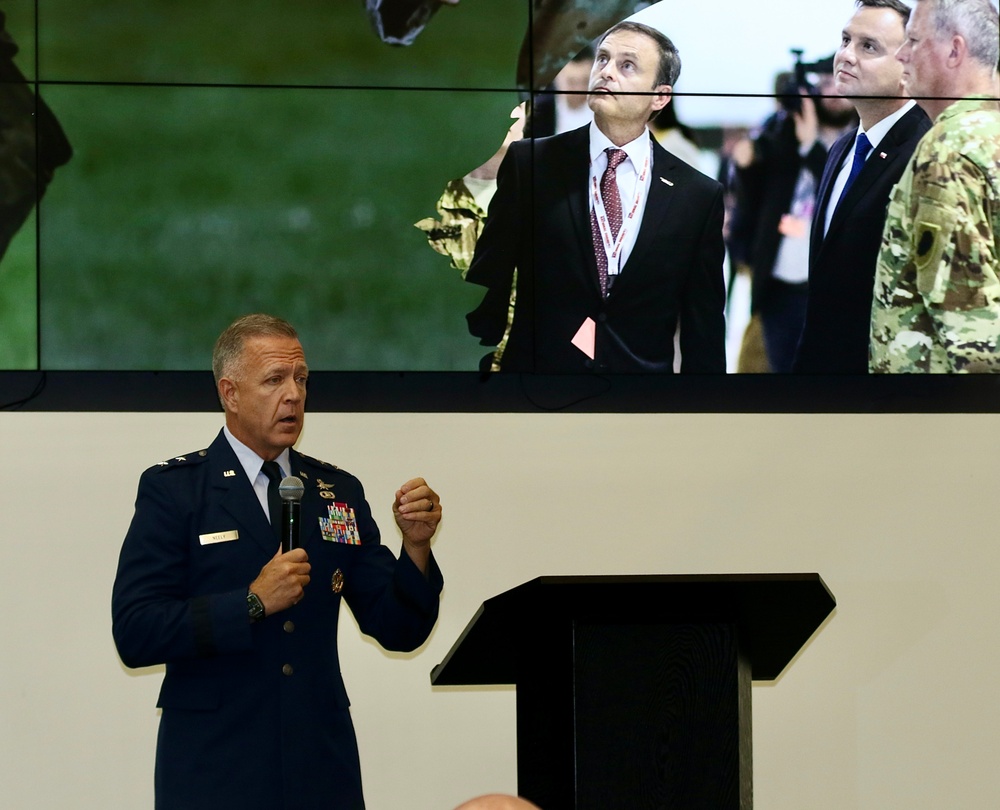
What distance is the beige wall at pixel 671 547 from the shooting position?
3.61 m

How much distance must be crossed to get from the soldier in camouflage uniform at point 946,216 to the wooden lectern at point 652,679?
2075 mm

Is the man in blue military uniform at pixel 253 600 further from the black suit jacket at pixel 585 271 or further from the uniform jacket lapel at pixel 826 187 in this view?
the uniform jacket lapel at pixel 826 187

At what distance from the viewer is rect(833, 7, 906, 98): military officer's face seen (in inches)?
151

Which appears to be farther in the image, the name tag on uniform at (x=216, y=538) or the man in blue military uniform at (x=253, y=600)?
the name tag on uniform at (x=216, y=538)

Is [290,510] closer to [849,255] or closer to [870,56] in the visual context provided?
[849,255]

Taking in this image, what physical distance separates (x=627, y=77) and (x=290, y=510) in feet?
6.84

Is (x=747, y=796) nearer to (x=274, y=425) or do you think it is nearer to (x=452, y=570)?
(x=274, y=425)

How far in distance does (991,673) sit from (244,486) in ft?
8.20

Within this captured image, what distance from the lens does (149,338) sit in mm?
3615

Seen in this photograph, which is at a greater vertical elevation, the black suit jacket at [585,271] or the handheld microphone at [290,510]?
the black suit jacket at [585,271]

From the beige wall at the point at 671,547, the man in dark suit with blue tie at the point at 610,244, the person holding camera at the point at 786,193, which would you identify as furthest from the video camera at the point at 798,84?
the beige wall at the point at 671,547

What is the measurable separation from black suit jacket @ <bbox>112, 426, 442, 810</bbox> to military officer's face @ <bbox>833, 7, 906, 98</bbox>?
225cm

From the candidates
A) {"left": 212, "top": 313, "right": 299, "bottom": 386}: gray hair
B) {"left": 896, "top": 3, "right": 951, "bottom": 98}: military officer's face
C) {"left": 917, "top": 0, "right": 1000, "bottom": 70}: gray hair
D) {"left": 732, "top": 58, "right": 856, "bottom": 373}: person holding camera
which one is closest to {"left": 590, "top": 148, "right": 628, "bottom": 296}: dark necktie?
{"left": 732, "top": 58, "right": 856, "bottom": 373}: person holding camera

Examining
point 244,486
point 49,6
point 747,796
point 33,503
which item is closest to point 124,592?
point 244,486
